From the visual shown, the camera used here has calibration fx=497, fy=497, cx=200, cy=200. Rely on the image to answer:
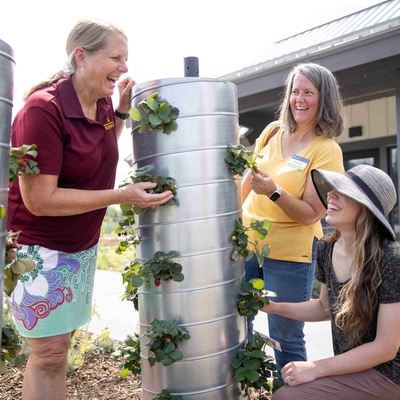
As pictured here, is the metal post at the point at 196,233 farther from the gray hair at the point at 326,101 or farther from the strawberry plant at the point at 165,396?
the gray hair at the point at 326,101

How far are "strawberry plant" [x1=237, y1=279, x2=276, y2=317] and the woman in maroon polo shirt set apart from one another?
497mm

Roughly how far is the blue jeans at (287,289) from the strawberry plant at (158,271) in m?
0.65

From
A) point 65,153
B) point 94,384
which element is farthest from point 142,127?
point 94,384

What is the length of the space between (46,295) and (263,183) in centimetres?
97

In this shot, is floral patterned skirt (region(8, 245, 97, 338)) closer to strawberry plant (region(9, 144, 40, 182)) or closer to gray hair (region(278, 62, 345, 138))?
strawberry plant (region(9, 144, 40, 182))

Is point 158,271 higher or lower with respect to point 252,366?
higher

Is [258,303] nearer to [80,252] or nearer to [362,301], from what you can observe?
[362,301]

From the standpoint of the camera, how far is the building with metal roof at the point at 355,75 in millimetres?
4809

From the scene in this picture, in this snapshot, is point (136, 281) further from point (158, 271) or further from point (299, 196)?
point (299, 196)

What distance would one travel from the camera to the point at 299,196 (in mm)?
2238

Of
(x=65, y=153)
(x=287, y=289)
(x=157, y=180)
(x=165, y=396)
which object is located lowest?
(x=165, y=396)

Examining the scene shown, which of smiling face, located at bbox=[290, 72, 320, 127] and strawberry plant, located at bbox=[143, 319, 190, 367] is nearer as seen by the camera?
strawberry plant, located at bbox=[143, 319, 190, 367]

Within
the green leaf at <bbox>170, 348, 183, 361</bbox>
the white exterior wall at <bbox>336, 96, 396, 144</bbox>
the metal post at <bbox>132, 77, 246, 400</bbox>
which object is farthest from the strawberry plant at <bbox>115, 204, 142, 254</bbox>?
the white exterior wall at <bbox>336, 96, 396, 144</bbox>

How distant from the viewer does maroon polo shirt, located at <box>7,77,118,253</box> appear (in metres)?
1.73
